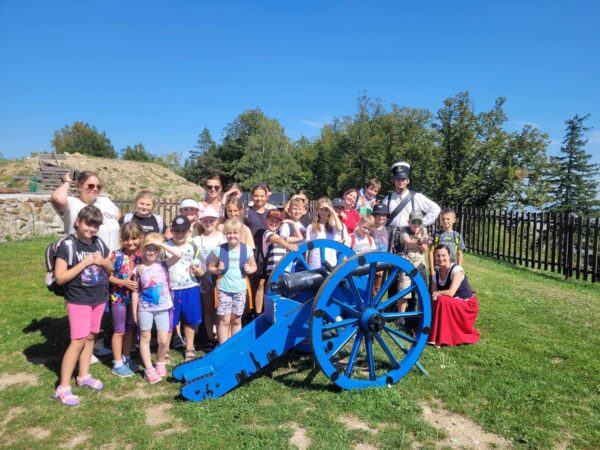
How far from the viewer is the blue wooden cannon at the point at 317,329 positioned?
3162mm

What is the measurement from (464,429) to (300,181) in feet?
172

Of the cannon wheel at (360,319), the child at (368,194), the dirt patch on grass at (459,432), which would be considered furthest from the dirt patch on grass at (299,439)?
the child at (368,194)

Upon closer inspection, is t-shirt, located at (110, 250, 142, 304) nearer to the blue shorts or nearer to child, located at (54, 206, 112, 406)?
child, located at (54, 206, 112, 406)

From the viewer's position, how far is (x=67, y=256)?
3211 millimetres

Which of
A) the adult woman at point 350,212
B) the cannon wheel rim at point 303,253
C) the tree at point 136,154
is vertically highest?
the tree at point 136,154

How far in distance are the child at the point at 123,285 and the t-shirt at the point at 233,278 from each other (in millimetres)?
771

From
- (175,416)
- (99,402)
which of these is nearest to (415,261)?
(175,416)

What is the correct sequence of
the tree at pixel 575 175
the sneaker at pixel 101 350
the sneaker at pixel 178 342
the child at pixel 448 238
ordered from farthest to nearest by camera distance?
the tree at pixel 575 175, the child at pixel 448 238, the sneaker at pixel 178 342, the sneaker at pixel 101 350

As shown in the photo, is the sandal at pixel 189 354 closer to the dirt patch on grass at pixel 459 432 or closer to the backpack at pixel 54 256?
the backpack at pixel 54 256

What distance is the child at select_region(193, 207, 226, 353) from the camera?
4098 mm

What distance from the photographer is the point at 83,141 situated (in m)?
53.2

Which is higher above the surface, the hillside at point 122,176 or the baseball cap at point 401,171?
the hillside at point 122,176

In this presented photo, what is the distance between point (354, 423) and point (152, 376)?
1.81 m

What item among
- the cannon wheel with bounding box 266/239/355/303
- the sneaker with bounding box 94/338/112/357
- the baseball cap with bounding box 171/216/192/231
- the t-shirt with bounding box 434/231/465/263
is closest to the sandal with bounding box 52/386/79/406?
the sneaker with bounding box 94/338/112/357
